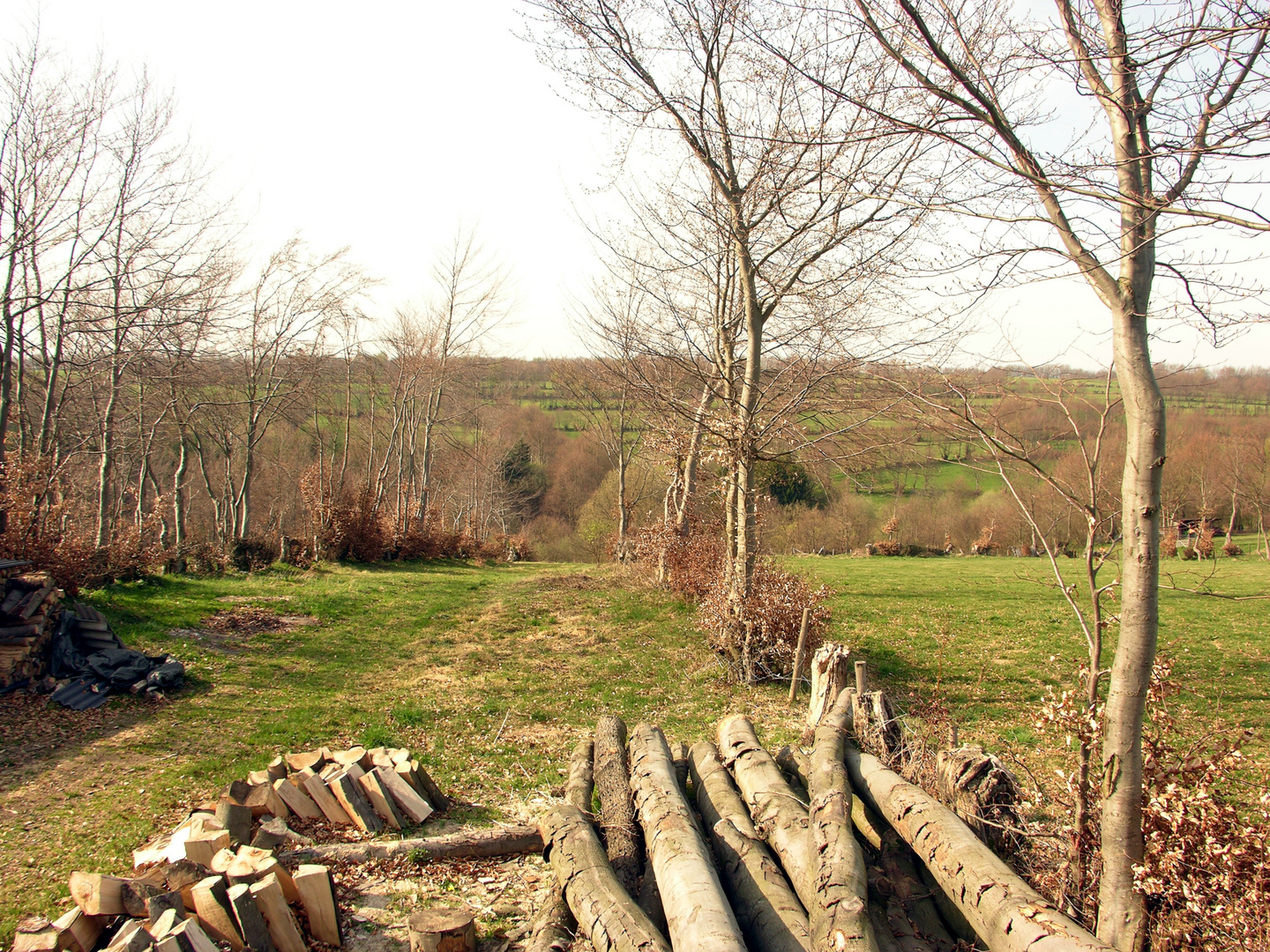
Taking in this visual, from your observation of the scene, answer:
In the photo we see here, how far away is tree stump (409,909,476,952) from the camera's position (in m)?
3.35

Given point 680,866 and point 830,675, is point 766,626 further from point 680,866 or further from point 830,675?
point 680,866

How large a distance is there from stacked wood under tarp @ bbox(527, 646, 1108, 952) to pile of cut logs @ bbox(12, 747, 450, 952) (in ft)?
3.98

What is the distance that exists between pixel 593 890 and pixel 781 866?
3.48 feet

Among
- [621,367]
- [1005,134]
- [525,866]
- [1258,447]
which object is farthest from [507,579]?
[1258,447]

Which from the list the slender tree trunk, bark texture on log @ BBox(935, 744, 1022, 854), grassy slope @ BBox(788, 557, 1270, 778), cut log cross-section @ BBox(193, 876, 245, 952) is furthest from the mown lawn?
cut log cross-section @ BBox(193, 876, 245, 952)

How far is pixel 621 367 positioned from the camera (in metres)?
11.0

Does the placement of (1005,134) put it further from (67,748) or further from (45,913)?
(67,748)

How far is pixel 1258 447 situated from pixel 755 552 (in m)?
33.9

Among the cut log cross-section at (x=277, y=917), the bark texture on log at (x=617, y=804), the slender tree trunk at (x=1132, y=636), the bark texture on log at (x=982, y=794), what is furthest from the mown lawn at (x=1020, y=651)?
the cut log cross-section at (x=277, y=917)

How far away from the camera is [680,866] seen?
3443mm

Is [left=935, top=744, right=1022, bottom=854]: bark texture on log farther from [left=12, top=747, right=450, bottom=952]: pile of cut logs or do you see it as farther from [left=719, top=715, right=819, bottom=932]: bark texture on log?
[left=12, top=747, right=450, bottom=952]: pile of cut logs

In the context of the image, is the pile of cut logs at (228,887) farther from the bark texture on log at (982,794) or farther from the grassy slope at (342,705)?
the bark texture on log at (982,794)

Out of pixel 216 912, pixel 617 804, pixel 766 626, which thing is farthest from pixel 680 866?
pixel 766 626

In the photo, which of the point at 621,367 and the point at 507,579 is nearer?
the point at 621,367
